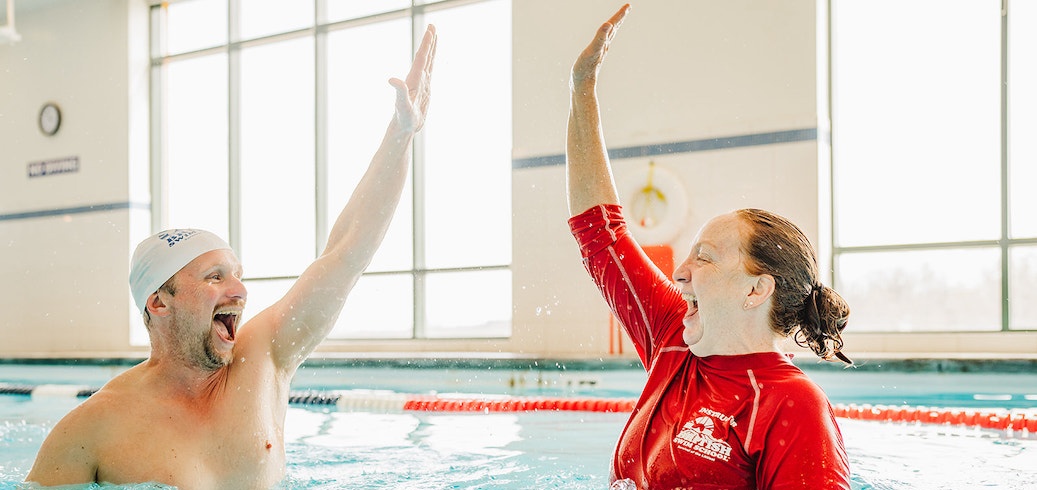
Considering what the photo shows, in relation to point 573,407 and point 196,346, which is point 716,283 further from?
point 573,407

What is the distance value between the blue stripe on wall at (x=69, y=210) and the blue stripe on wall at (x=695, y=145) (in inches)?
211

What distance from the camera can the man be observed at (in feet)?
7.25

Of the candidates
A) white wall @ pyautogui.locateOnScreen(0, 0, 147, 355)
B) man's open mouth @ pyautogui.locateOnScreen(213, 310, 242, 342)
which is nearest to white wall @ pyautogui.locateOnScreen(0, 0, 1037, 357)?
white wall @ pyautogui.locateOnScreen(0, 0, 147, 355)

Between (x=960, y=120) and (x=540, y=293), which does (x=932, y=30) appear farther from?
(x=540, y=293)

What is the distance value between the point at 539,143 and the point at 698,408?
291 inches

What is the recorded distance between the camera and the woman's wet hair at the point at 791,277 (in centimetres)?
185

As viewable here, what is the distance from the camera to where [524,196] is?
30.3 ft

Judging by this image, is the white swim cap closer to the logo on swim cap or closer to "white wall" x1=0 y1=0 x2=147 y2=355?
the logo on swim cap

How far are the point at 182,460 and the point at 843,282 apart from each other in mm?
6733

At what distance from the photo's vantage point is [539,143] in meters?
9.17

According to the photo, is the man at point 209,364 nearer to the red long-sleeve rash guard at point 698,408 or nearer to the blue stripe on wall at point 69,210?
the red long-sleeve rash guard at point 698,408

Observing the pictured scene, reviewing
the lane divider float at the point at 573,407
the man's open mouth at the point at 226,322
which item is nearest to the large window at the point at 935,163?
the lane divider float at the point at 573,407

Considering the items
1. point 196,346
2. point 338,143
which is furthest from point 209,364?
point 338,143

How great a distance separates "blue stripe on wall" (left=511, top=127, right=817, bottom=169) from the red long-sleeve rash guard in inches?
234
